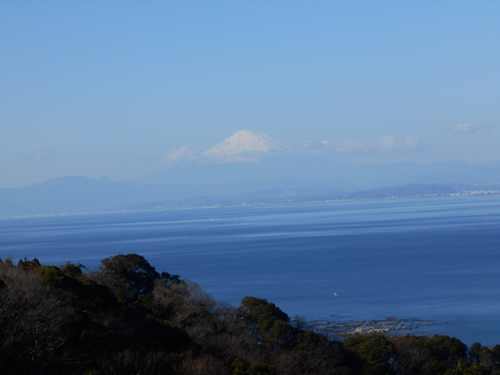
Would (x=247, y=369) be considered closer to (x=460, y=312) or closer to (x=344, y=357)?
(x=344, y=357)

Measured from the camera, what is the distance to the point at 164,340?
15.0m

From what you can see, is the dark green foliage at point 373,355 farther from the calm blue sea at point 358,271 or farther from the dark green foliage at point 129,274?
the dark green foliage at point 129,274

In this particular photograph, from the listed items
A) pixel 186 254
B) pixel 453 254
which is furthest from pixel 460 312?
pixel 186 254

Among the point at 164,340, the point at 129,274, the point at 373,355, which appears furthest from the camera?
the point at 129,274

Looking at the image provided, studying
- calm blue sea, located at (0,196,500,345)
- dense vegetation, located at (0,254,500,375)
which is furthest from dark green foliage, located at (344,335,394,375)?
calm blue sea, located at (0,196,500,345)

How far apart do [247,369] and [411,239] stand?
6969 centimetres

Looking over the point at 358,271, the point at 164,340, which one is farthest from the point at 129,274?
the point at 358,271

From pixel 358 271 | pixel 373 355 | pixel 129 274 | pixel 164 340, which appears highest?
pixel 129 274

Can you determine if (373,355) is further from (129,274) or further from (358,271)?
(358,271)

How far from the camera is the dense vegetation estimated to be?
10.5m

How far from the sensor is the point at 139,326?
50.1 ft

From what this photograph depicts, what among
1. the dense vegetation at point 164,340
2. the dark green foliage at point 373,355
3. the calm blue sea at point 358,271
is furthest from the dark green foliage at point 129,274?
the dark green foliage at point 373,355

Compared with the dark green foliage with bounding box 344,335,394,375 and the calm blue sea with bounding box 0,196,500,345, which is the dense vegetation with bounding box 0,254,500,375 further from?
the calm blue sea with bounding box 0,196,500,345

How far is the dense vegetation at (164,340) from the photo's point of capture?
34.4ft
